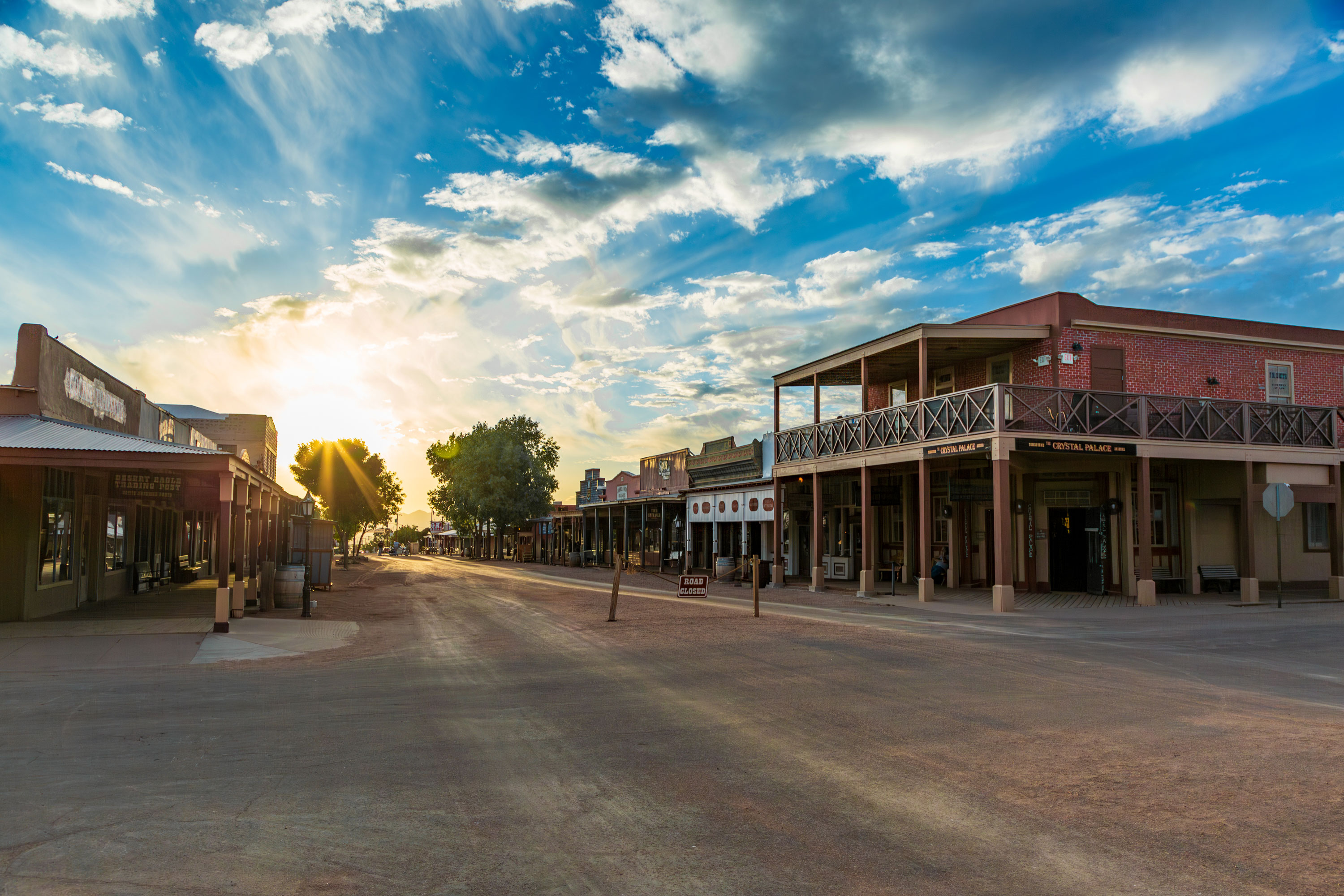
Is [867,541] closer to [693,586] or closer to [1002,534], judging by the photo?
[1002,534]

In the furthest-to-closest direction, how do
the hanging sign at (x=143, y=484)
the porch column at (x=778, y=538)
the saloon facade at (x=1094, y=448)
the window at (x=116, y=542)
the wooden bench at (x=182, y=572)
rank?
1. the wooden bench at (x=182, y=572)
2. the porch column at (x=778, y=538)
3. the window at (x=116, y=542)
4. the saloon facade at (x=1094, y=448)
5. the hanging sign at (x=143, y=484)

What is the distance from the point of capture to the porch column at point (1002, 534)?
1894 cm

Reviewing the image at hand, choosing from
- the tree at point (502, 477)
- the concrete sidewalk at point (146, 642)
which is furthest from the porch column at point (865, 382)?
the tree at point (502, 477)

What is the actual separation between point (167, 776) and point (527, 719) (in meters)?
3.02

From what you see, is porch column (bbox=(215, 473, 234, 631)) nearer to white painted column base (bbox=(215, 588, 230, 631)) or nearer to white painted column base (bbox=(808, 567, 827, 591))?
white painted column base (bbox=(215, 588, 230, 631))

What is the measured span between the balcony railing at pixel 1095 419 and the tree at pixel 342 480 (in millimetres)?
42845

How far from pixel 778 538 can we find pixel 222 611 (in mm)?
17845

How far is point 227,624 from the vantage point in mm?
15250

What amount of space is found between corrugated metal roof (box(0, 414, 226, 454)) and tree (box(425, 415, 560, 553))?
1744 inches

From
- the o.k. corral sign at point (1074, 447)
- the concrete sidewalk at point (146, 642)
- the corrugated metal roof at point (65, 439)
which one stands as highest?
the o.k. corral sign at point (1074, 447)

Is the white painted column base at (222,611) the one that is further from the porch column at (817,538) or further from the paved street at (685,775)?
the porch column at (817,538)

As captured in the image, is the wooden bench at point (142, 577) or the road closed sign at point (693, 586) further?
the wooden bench at point (142, 577)

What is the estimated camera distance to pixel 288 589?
21.5 m

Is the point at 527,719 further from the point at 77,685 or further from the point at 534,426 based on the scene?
the point at 534,426
